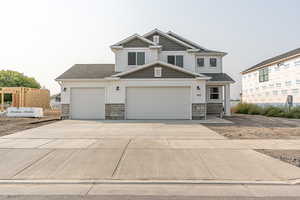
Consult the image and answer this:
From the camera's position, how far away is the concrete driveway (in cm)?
472

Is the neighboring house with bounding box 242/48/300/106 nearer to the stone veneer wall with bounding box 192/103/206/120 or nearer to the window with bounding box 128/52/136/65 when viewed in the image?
the stone veneer wall with bounding box 192/103/206/120

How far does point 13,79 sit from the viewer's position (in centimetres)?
Result: 4966

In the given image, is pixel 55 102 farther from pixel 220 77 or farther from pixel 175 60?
pixel 220 77

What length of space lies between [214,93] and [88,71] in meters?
12.0

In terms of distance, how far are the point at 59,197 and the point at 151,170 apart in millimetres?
2152

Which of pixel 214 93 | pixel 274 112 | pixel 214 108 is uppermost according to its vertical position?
pixel 214 93

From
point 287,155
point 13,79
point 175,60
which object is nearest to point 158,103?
point 175,60

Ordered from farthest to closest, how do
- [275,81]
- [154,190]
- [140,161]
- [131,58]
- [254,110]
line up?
[275,81], [254,110], [131,58], [140,161], [154,190]

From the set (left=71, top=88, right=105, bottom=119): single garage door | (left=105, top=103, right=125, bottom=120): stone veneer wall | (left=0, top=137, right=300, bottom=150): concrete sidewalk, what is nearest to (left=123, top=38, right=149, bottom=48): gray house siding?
(left=71, top=88, right=105, bottom=119): single garage door

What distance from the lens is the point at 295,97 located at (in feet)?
82.2

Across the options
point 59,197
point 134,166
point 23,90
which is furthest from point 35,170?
point 23,90

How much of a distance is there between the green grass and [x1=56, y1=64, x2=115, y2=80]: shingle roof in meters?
15.9

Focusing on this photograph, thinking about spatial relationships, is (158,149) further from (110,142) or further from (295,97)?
(295,97)

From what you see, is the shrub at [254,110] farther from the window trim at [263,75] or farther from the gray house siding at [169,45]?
the window trim at [263,75]
